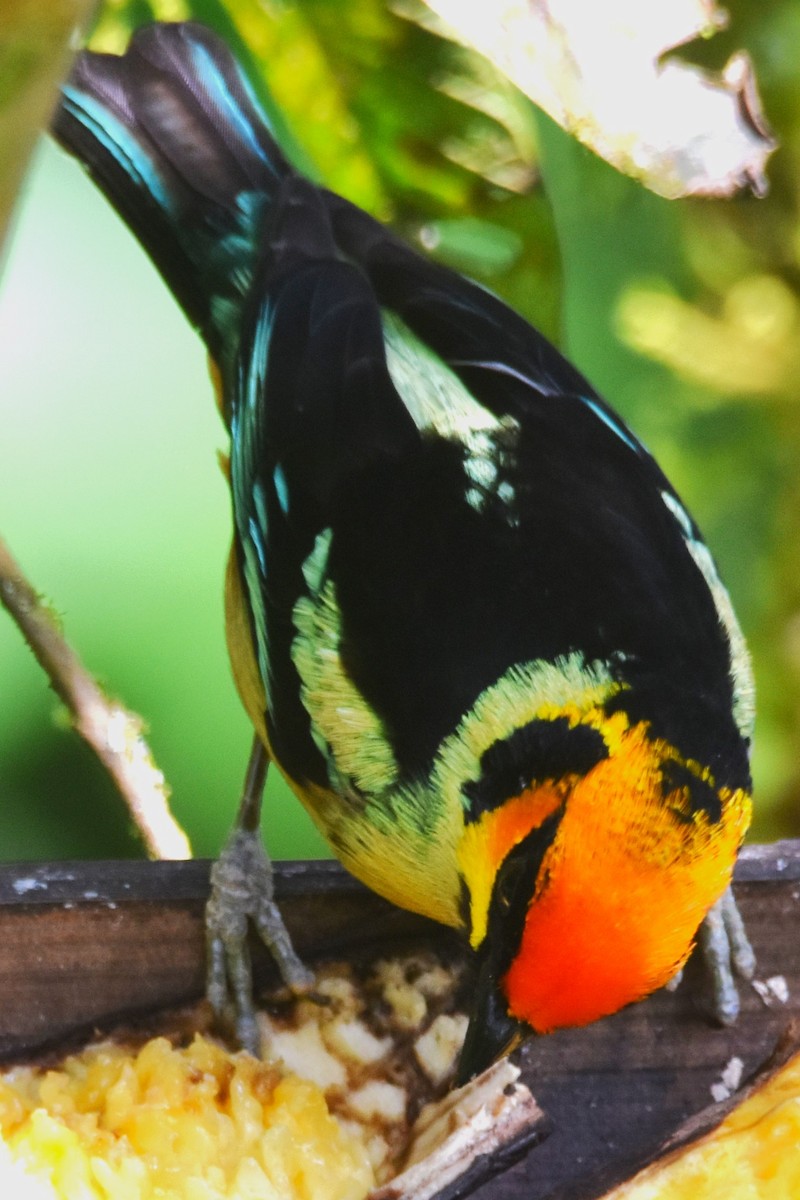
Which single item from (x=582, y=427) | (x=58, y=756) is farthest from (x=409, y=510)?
(x=58, y=756)

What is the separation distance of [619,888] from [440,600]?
332 mm

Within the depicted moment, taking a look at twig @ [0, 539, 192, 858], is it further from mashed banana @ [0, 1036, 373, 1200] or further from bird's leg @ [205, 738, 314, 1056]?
mashed banana @ [0, 1036, 373, 1200]

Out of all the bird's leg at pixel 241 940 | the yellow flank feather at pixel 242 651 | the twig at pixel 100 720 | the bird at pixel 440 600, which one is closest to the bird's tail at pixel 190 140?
the bird at pixel 440 600

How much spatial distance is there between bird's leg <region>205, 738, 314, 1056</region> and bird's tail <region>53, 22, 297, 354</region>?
0.73 m

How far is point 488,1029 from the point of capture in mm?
986

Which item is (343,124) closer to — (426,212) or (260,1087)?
(426,212)

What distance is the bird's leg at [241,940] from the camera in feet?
3.52

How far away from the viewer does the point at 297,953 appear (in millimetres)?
1172

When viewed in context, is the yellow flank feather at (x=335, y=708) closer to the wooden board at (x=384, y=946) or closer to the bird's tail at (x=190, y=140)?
the wooden board at (x=384, y=946)

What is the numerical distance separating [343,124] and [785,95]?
537mm

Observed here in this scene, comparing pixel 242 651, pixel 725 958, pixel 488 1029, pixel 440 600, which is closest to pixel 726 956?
pixel 725 958

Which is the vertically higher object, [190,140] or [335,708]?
[190,140]

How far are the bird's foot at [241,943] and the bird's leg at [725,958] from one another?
0.33 metres

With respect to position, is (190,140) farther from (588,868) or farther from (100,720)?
(588,868)
